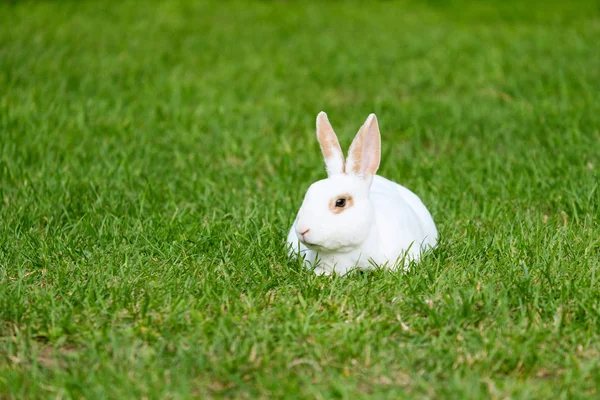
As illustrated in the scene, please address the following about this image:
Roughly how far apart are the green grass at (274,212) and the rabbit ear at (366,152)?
43 cm

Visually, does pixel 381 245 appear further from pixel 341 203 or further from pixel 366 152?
pixel 366 152

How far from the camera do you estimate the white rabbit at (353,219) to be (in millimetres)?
3254

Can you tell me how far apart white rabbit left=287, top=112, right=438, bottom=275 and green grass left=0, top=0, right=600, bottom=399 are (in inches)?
3.3

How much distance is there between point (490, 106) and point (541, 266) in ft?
9.71

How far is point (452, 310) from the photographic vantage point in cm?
315

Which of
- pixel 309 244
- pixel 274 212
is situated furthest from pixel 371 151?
pixel 274 212

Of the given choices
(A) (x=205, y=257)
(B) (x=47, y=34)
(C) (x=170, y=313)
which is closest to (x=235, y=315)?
(C) (x=170, y=313)

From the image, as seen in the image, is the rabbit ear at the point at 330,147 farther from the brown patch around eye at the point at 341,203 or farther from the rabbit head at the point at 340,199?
the brown patch around eye at the point at 341,203

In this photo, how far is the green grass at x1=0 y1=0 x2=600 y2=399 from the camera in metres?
2.88

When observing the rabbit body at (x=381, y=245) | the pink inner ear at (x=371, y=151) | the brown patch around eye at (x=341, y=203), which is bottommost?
the rabbit body at (x=381, y=245)

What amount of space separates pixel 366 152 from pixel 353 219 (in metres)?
0.31

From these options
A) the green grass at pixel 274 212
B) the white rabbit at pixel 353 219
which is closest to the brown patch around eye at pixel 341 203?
the white rabbit at pixel 353 219

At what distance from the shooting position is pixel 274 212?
4.29 meters

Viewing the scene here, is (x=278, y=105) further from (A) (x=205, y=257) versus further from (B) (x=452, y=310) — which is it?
(B) (x=452, y=310)
